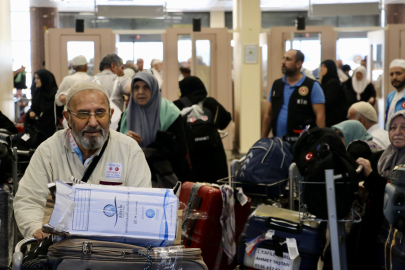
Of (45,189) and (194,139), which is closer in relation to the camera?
(45,189)

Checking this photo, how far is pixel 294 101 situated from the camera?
5102 mm

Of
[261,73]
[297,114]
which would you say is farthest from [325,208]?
[261,73]

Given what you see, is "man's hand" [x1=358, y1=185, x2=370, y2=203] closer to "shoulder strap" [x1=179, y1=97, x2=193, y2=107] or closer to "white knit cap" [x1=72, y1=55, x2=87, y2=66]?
"shoulder strap" [x1=179, y1=97, x2=193, y2=107]

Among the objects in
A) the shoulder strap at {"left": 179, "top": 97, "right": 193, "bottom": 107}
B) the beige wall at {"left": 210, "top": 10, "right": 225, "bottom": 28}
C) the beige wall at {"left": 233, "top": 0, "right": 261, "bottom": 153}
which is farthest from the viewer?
the beige wall at {"left": 210, "top": 10, "right": 225, "bottom": 28}

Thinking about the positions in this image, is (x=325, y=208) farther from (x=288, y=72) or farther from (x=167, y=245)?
(x=288, y=72)

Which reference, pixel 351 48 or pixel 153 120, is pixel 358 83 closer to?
pixel 153 120

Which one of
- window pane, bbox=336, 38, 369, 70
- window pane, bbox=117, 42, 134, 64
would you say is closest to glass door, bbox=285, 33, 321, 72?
window pane, bbox=117, 42, 134, 64

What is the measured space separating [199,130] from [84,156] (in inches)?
87.7

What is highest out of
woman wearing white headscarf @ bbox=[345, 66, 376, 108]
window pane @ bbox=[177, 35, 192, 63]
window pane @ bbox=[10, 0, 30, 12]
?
window pane @ bbox=[10, 0, 30, 12]

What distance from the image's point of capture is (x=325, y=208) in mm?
2965

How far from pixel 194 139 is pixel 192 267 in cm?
282

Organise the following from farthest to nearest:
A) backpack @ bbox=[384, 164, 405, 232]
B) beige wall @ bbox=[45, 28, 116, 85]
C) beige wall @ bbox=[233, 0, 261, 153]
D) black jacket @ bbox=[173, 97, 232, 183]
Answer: beige wall @ bbox=[45, 28, 116, 85], beige wall @ bbox=[233, 0, 261, 153], black jacket @ bbox=[173, 97, 232, 183], backpack @ bbox=[384, 164, 405, 232]

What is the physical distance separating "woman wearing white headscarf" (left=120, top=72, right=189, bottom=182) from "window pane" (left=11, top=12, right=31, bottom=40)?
12439 mm

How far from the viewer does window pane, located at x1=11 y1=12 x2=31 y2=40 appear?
15.0 m
